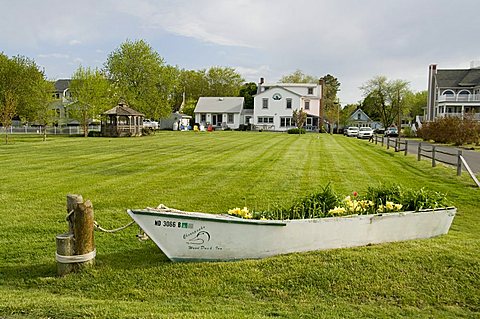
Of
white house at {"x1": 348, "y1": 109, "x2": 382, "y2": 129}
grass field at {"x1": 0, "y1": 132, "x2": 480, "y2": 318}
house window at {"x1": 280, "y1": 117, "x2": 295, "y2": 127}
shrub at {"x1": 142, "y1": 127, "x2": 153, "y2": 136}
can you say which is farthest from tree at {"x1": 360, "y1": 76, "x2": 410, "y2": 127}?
grass field at {"x1": 0, "y1": 132, "x2": 480, "y2": 318}

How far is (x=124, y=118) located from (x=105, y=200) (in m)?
38.0

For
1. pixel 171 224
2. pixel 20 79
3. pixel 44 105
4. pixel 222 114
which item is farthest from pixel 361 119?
pixel 171 224

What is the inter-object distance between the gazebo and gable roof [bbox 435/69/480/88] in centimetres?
4864

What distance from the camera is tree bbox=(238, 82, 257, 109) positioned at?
81.0 meters

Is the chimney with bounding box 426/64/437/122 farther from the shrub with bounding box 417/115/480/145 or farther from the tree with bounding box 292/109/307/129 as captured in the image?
the shrub with bounding box 417/115/480/145

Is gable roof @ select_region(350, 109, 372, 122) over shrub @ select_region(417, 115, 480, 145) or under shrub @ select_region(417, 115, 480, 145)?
over

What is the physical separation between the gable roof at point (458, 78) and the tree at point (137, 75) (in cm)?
4398

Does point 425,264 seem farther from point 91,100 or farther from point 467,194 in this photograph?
point 91,100

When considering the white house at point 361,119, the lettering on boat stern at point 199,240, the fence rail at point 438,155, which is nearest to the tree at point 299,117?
the white house at point 361,119

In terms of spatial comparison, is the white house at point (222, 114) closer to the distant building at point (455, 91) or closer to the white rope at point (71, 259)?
the distant building at point (455, 91)

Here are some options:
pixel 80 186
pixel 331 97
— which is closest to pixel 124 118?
pixel 80 186

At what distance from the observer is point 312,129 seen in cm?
6706

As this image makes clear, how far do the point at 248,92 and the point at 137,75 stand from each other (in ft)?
113

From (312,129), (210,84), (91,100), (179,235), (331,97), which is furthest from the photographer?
(331,97)
